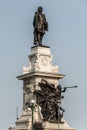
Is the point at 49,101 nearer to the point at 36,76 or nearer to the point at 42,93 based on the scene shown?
the point at 42,93

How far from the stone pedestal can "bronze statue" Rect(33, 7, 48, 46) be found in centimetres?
85

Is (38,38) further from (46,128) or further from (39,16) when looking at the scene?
(46,128)

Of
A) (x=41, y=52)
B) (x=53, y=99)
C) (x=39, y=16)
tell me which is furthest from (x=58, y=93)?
(x=39, y=16)

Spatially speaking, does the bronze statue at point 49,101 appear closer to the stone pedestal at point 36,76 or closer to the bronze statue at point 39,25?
the stone pedestal at point 36,76

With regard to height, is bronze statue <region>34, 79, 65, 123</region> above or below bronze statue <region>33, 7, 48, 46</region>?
below

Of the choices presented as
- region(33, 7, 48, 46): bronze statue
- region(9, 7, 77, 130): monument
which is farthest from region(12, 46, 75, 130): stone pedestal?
region(33, 7, 48, 46): bronze statue

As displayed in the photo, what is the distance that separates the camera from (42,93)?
4169cm

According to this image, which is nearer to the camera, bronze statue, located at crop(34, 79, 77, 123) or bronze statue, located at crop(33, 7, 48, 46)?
bronze statue, located at crop(34, 79, 77, 123)

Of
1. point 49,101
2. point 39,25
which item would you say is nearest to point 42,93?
point 49,101

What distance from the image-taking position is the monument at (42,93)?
4116 cm

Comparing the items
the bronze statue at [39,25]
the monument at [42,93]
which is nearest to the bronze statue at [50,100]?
the monument at [42,93]

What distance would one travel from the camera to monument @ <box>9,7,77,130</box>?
4116 cm

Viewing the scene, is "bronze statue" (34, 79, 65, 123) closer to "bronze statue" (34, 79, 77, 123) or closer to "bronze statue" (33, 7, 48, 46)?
"bronze statue" (34, 79, 77, 123)

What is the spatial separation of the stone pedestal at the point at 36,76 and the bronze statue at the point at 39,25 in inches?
33.3
